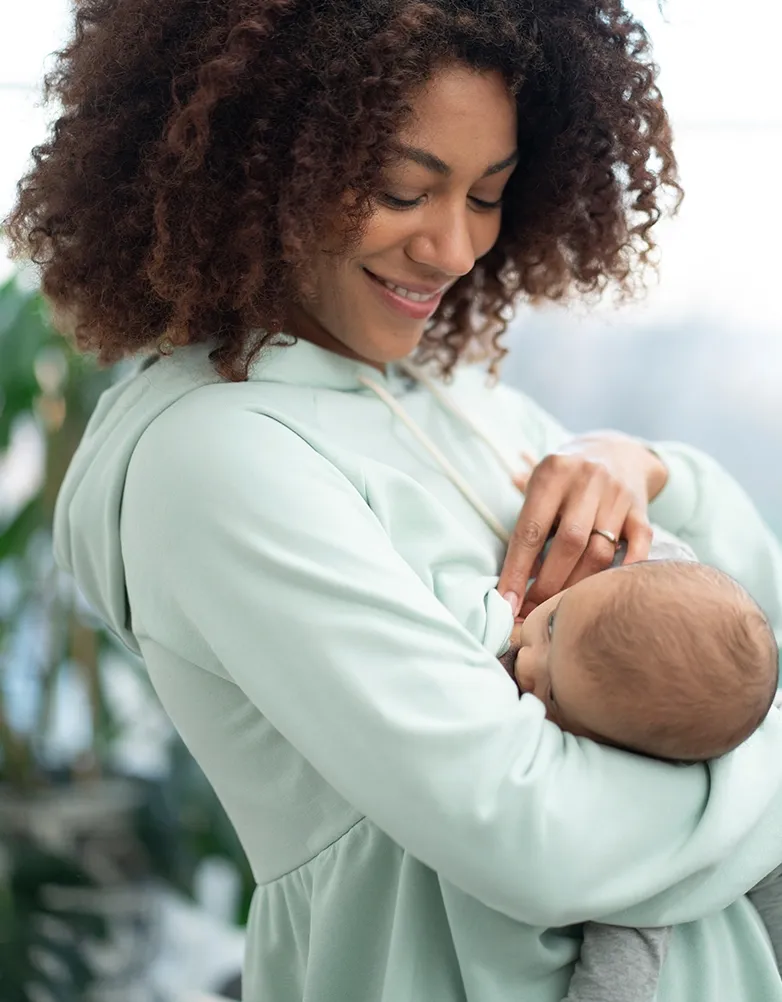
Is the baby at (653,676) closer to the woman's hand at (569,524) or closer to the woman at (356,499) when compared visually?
the woman at (356,499)

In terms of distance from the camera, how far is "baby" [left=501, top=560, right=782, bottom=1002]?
0.94 metres

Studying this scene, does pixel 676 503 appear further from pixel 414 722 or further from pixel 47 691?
pixel 47 691

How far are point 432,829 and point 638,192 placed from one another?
0.88 metres

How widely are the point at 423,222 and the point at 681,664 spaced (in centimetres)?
54

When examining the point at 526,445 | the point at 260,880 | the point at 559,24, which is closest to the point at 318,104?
the point at 559,24

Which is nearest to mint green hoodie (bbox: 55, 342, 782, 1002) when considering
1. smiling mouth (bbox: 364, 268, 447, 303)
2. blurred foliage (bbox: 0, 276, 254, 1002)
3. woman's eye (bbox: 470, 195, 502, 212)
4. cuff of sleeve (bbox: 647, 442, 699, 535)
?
smiling mouth (bbox: 364, 268, 447, 303)

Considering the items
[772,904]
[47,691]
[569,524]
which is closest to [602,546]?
[569,524]

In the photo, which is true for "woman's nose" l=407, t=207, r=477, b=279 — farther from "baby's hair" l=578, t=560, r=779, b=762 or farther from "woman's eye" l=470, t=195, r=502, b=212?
"baby's hair" l=578, t=560, r=779, b=762

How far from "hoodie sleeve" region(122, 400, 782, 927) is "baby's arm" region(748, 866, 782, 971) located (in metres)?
0.08

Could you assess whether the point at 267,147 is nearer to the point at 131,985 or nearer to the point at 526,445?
the point at 526,445

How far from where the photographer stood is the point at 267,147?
1.07 meters

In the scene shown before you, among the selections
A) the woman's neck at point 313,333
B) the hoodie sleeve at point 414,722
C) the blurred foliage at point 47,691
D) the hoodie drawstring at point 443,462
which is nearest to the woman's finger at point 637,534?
the hoodie drawstring at point 443,462

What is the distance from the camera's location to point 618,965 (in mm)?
955

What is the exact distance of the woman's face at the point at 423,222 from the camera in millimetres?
1099
